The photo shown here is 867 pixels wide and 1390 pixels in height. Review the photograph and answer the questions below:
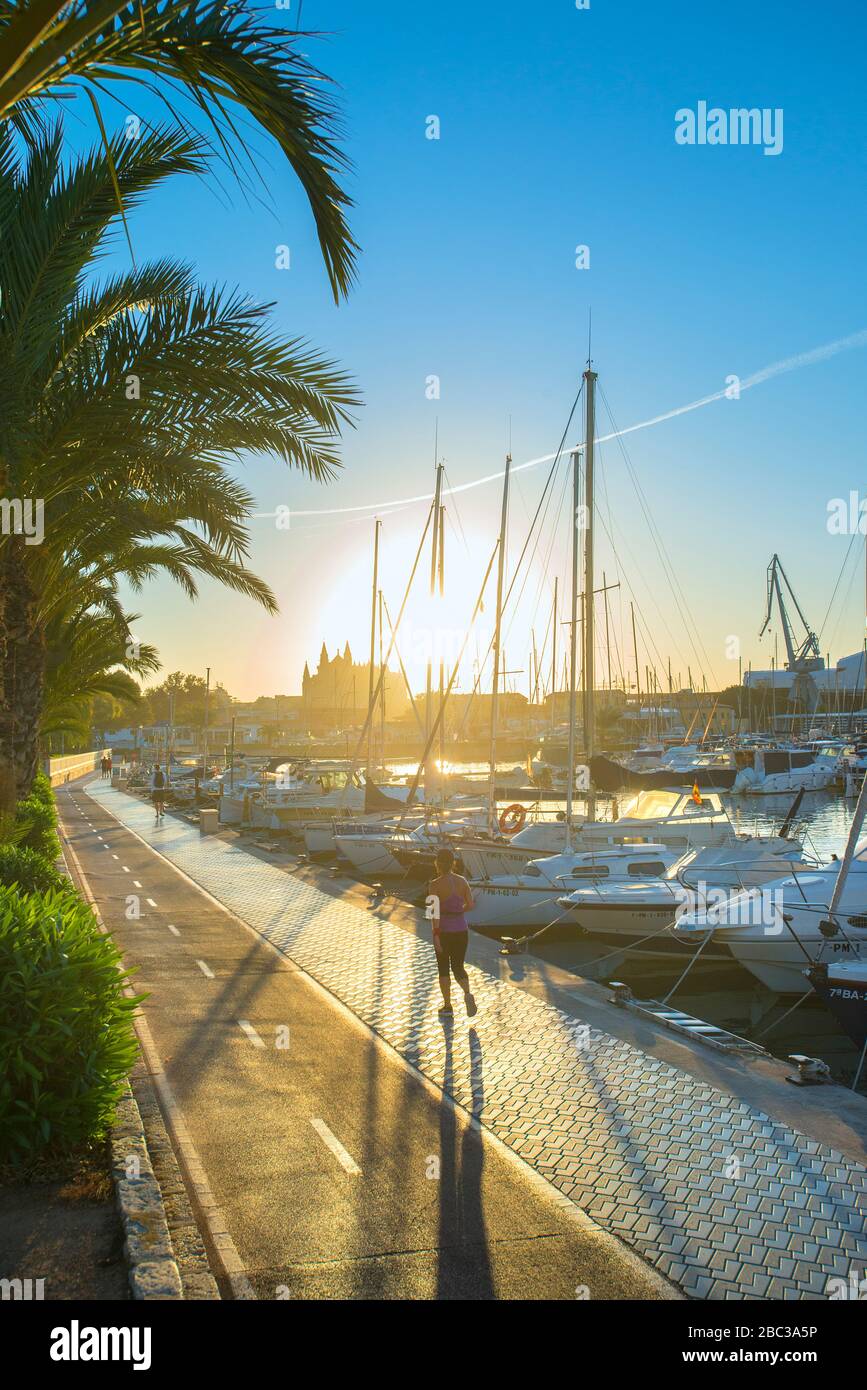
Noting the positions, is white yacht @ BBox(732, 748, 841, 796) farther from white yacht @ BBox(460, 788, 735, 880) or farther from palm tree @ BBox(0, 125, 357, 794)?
palm tree @ BBox(0, 125, 357, 794)

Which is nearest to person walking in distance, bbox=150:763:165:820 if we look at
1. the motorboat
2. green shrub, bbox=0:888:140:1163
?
the motorboat

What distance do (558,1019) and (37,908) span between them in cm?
610

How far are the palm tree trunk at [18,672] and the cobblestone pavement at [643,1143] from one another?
4.79 metres

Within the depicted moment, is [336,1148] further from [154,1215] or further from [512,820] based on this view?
[512,820]

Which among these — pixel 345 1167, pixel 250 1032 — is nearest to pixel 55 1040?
pixel 345 1167

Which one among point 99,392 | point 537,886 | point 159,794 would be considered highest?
point 99,392

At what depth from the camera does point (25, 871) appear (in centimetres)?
1080

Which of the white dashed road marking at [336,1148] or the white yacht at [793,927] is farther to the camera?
the white yacht at [793,927]

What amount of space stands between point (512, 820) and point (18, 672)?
52.1ft

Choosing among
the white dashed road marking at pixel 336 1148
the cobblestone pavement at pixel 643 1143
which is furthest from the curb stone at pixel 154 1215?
the cobblestone pavement at pixel 643 1143

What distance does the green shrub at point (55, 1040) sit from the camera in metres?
6.05

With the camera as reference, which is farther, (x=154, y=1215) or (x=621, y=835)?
(x=621, y=835)

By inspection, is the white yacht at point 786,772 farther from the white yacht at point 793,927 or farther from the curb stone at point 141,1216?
the curb stone at point 141,1216

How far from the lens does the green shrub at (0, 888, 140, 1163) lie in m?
6.05
